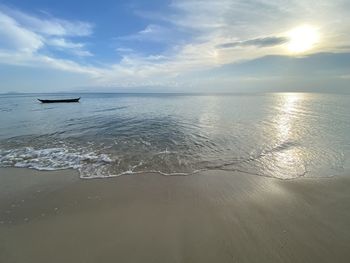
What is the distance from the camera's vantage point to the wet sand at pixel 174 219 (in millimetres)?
4133

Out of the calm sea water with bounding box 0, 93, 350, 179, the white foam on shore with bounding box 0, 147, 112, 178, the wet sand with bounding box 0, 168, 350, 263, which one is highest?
the wet sand with bounding box 0, 168, 350, 263

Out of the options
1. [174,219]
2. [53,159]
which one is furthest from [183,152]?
[53,159]

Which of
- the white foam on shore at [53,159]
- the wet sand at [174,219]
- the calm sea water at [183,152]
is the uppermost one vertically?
the wet sand at [174,219]

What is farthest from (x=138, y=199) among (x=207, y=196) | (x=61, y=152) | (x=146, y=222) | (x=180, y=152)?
(x=61, y=152)

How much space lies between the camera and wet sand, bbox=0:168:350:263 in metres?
4.13

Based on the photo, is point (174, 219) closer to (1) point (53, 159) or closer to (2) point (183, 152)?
(2) point (183, 152)

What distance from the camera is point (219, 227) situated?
486cm

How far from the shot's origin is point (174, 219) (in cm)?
519

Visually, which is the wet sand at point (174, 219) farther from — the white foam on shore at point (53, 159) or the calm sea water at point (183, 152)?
the white foam on shore at point (53, 159)

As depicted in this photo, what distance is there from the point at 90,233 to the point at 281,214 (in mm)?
5073

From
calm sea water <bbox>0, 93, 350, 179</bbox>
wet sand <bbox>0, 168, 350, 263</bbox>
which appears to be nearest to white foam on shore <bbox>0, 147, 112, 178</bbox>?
calm sea water <bbox>0, 93, 350, 179</bbox>

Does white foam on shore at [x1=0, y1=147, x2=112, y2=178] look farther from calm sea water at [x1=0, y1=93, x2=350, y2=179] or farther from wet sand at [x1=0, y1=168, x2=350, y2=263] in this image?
wet sand at [x1=0, y1=168, x2=350, y2=263]

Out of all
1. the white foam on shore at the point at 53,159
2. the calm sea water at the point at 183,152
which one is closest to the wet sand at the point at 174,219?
the calm sea water at the point at 183,152

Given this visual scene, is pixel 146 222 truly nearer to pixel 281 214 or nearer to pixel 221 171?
pixel 281 214
